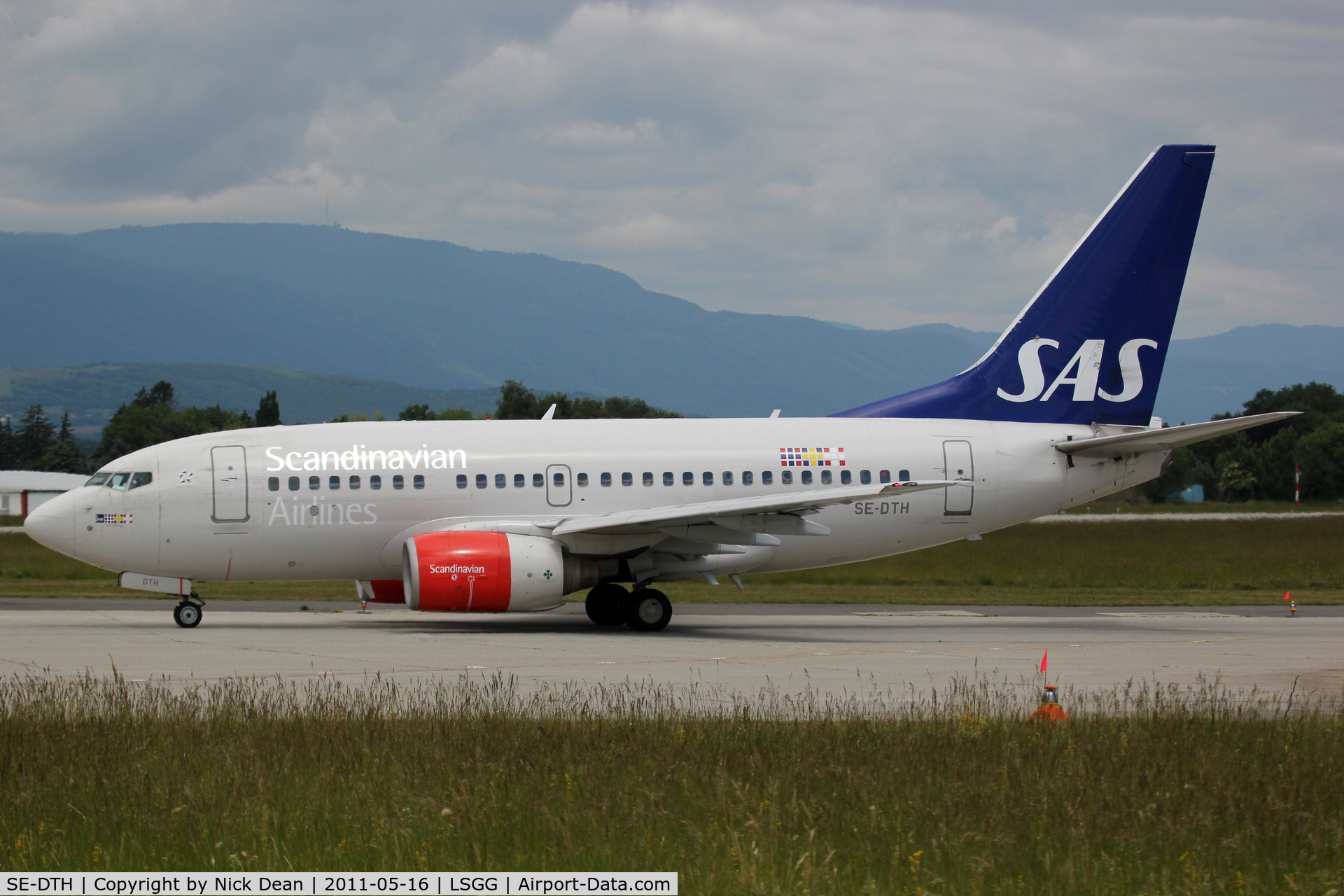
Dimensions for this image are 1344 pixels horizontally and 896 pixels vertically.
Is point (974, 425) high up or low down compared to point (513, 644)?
up

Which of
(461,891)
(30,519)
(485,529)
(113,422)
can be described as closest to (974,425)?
(485,529)

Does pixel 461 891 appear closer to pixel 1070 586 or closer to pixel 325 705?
pixel 325 705

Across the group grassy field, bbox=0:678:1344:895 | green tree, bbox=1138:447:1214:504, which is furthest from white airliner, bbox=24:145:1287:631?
green tree, bbox=1138:447:1214:504

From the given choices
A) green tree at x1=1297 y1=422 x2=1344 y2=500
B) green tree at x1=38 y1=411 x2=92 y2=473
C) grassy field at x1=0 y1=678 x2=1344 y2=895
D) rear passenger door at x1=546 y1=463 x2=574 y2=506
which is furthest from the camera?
green tree at x1=38 y1=411 x2=92 y2=473

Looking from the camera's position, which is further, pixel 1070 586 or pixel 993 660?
pixel 1070 586

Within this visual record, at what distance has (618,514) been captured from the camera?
22.7 m

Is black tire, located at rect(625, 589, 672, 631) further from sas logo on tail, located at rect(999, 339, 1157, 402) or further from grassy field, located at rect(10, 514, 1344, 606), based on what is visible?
sas logo on tail, located at rect(999, 339, 1157, 402)

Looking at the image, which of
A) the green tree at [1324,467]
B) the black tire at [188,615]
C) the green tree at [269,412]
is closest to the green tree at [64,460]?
the green tree at [269,412]

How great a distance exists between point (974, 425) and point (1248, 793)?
16.8 metres

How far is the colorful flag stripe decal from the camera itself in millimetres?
24078

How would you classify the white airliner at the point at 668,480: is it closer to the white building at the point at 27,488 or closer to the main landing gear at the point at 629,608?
the main landing gear at the point at 629,608

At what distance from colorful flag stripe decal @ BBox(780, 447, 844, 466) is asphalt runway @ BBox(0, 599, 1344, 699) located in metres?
3.14
